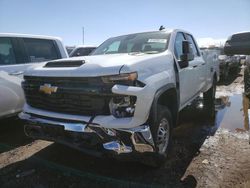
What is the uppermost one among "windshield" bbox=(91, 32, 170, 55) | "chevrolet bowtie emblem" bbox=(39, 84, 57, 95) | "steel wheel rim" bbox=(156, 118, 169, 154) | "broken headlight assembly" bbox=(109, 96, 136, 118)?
"windshield" bbox=(91, 32, 170, 55)

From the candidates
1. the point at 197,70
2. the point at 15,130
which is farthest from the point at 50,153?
the point at 197,70

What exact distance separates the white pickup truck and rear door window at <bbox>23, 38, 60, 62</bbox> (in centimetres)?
178

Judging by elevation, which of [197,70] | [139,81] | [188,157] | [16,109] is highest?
[139,81]

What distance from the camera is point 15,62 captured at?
200 inches

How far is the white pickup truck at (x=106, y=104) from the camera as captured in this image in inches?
117

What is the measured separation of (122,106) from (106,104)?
0.19 m

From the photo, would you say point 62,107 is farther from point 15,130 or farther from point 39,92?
point 15,130

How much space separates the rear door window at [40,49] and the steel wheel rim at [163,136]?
10.6 ft

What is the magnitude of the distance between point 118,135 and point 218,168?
1703 millimetres

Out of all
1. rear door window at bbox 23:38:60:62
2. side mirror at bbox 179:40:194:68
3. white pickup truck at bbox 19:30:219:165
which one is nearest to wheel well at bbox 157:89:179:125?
white pickup truck at bbox 19:30:219:165

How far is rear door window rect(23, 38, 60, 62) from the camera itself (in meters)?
5.41

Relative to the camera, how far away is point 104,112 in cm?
304

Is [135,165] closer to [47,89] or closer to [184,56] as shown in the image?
[47,89]

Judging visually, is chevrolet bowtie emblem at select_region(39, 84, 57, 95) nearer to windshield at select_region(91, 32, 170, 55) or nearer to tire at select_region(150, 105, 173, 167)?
tire at select_region(150, 105, 173, 167)
